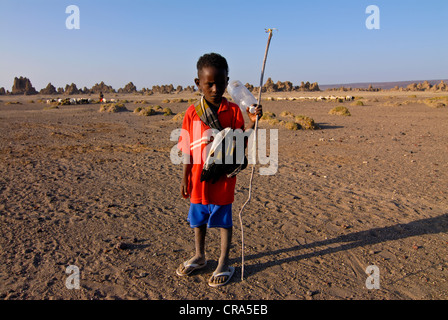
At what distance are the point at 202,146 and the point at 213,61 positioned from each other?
66 cm

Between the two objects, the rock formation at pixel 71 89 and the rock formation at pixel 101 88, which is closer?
the rock formation at pixel 71 89

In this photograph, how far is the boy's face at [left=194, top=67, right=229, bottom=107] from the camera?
8.51 ft

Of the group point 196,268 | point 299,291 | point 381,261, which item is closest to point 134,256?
point 196,268

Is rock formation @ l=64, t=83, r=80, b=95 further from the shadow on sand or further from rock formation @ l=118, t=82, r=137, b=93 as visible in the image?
the shadow on sand

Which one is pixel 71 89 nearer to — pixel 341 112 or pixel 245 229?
pixel 341 112

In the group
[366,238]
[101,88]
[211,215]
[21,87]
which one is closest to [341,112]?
[366,238]

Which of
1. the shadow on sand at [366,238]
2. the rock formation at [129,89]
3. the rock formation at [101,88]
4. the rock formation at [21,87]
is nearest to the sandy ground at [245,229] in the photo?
the shadow on sand at [366,238]

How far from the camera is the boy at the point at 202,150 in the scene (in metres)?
2.63

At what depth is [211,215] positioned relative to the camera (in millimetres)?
2846

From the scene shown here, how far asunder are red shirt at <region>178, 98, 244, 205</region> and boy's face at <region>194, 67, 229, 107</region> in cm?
11

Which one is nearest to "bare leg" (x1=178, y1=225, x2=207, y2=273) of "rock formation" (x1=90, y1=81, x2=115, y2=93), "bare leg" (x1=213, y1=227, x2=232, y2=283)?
"bare leg" (x1=213, y1=227, x2=232, y2=283)

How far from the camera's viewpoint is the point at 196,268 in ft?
10.1

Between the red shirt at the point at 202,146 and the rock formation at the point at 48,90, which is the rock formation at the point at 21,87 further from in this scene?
the red shirt at the point at 202,146

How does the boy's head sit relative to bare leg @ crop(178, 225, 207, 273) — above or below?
above
